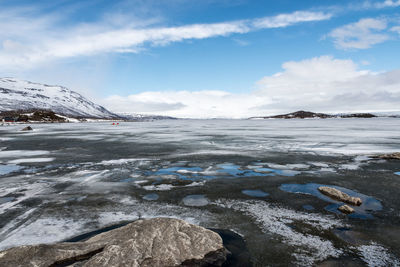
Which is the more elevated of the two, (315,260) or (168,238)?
(168,238)

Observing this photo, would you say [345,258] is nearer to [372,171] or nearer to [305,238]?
[305,238]

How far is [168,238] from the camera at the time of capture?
193 inches

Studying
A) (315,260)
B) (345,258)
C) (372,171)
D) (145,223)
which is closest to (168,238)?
(145,223)

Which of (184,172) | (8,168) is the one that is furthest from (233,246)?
(8,168)

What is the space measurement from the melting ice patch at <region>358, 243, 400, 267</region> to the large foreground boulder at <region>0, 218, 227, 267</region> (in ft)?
8.94

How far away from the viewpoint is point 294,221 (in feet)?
21.3

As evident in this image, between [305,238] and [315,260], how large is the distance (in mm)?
858

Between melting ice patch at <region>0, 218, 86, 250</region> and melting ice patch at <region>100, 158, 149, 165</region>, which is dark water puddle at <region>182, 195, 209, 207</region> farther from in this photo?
melting ice patch at <region>100, 158, 149, 165</region>

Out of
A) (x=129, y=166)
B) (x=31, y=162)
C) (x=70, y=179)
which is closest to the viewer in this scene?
(x=70, y=179)

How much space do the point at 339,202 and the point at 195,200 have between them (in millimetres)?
4518

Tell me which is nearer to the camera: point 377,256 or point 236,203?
point 377,256

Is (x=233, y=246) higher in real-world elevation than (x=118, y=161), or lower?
lower

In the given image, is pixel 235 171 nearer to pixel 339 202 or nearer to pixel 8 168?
pixel 339 202

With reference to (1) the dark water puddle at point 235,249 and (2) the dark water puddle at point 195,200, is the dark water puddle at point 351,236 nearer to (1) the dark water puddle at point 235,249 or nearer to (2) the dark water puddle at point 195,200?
(1) the dark water puddle at point 235,249
